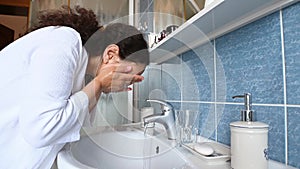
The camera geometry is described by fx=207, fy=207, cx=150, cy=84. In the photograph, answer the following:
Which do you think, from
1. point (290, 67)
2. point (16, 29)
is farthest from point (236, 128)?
point (16, 29)

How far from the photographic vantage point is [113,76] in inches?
24.8

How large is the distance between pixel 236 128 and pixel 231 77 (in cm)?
27

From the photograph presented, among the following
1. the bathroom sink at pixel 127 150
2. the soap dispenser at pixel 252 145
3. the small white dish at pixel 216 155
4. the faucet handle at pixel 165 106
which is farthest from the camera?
the faucet handle at pixel 165 106

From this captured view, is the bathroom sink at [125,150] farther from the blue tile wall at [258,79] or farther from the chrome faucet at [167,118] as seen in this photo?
the blue tile wall at [258,79]

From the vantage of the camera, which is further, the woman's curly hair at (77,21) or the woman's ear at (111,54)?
the woman's curly hair at (77,21)

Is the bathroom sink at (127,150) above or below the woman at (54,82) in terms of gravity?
below

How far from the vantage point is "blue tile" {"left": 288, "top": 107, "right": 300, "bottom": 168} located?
463mm

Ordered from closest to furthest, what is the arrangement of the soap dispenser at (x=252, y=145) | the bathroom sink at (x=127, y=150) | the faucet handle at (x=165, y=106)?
1. the soap dispenser at (x=252, y=145)
2. the bathroom sink at (x=127, y=150)
3. the faucet handle at (x=165, y=106)

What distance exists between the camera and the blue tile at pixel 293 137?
1.52 ft

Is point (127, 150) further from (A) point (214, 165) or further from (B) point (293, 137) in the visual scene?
(B) point (293, 137)

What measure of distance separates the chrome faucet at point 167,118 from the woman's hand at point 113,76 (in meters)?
0.18

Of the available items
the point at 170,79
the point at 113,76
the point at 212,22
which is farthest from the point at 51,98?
the point at 212,22

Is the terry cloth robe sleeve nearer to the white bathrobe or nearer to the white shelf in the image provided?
the white bathrobe

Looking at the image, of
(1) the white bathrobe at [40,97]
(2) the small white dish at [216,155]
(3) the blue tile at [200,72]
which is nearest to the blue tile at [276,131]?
(2) the small white dish at [216,155]
